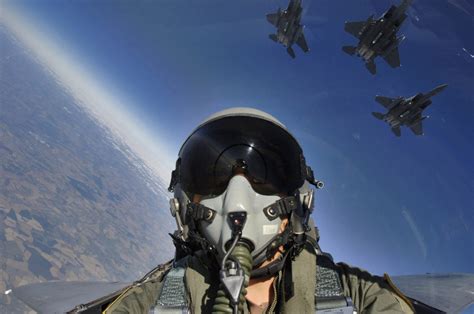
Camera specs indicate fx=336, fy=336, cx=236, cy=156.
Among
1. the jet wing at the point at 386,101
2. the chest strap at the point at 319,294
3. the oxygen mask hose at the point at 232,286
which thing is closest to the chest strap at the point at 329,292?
the chest strap at the point at 319,294

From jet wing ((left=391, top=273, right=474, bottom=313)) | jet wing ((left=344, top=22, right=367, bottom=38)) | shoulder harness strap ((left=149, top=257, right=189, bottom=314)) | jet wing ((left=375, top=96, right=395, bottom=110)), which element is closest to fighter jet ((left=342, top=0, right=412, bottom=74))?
jet wing ((left=344, top=22, right=367, bottom=38))

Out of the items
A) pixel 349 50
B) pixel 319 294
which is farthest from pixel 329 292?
pixel 349 50

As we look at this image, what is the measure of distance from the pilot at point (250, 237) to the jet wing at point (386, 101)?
59.9 ft

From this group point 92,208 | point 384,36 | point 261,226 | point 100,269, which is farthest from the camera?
point 92,208

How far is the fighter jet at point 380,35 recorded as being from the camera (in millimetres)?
15945

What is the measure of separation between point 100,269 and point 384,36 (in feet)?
205

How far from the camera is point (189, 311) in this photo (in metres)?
1.49

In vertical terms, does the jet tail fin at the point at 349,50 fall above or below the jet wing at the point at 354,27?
above

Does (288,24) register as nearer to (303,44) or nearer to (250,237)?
(303,44)

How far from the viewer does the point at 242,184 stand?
5.47 ft

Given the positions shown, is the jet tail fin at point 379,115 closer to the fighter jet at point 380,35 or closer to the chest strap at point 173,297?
the fighter jet at point 380,35

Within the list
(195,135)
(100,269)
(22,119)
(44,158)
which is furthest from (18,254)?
(22,119)

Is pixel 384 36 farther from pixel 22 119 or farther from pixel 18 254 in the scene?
pixel 22 119

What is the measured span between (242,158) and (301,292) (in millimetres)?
700
